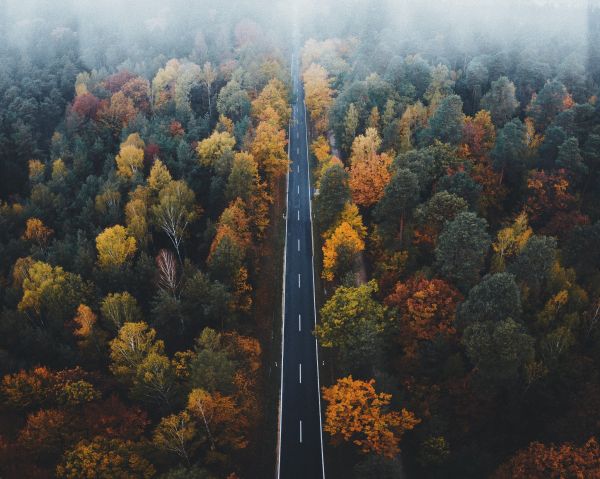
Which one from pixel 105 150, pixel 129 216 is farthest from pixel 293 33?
pixel 129 216

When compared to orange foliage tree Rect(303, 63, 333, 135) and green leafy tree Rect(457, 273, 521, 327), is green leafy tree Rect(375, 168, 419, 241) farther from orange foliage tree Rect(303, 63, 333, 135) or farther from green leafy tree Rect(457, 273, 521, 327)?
orange foliage tree Rect(303, 63, 333, 135)

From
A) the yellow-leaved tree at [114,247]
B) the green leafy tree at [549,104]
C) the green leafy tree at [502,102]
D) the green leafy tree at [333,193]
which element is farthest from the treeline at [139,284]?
the green leafy tree at [549,104]

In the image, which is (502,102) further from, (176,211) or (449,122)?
(176,211)

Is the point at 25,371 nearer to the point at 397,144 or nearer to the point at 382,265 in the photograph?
the point at 382,265

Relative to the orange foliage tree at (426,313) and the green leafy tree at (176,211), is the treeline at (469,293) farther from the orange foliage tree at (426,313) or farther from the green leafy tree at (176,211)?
the green leafy tree at (176,211)

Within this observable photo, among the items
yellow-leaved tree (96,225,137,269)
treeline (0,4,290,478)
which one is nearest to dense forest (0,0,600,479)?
treeline (0,4,290,478)

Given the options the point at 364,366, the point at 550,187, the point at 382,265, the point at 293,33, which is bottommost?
the point at 364,366

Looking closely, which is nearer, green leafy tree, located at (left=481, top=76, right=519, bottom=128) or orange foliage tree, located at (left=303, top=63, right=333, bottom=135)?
green leafy tree, located at (left=481, top=76, right=519, bottom=128)
